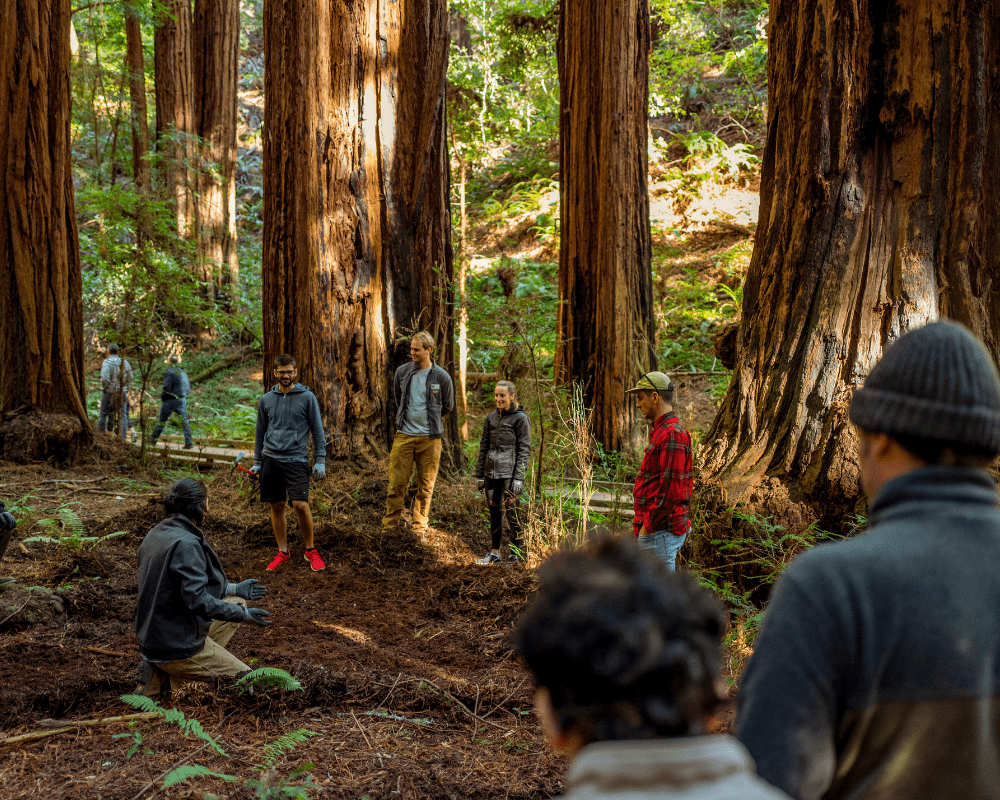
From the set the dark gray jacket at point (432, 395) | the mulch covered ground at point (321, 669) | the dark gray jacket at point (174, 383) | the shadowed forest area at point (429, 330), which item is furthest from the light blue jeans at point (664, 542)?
the dark gray jacket at point (174, 383)

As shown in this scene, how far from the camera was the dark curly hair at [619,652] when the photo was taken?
40.4 inches

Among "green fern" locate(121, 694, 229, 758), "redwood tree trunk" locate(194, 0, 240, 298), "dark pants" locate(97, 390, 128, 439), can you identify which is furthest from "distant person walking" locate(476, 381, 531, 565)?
"redwood tree trunk" locate(194, 0, 240, 298)

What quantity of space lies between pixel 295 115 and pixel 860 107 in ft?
21.9

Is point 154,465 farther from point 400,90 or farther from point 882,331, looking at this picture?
point 882,331

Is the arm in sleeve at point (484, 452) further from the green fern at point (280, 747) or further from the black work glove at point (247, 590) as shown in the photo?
the green fern at point (280, 747)

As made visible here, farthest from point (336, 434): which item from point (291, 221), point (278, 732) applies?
point (278, 732)

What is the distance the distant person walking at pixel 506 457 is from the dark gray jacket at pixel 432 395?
25.7 inches

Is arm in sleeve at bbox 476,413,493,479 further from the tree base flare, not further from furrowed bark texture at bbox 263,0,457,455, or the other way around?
the tree base flare

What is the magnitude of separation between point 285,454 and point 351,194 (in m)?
3.67

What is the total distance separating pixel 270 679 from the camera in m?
4.50

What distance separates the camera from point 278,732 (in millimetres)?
4090

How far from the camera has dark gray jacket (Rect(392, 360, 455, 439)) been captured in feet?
25.7

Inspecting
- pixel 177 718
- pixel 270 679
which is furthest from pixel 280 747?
pixel 270 679

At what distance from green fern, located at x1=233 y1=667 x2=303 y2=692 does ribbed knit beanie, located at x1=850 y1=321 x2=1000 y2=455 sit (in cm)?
380
